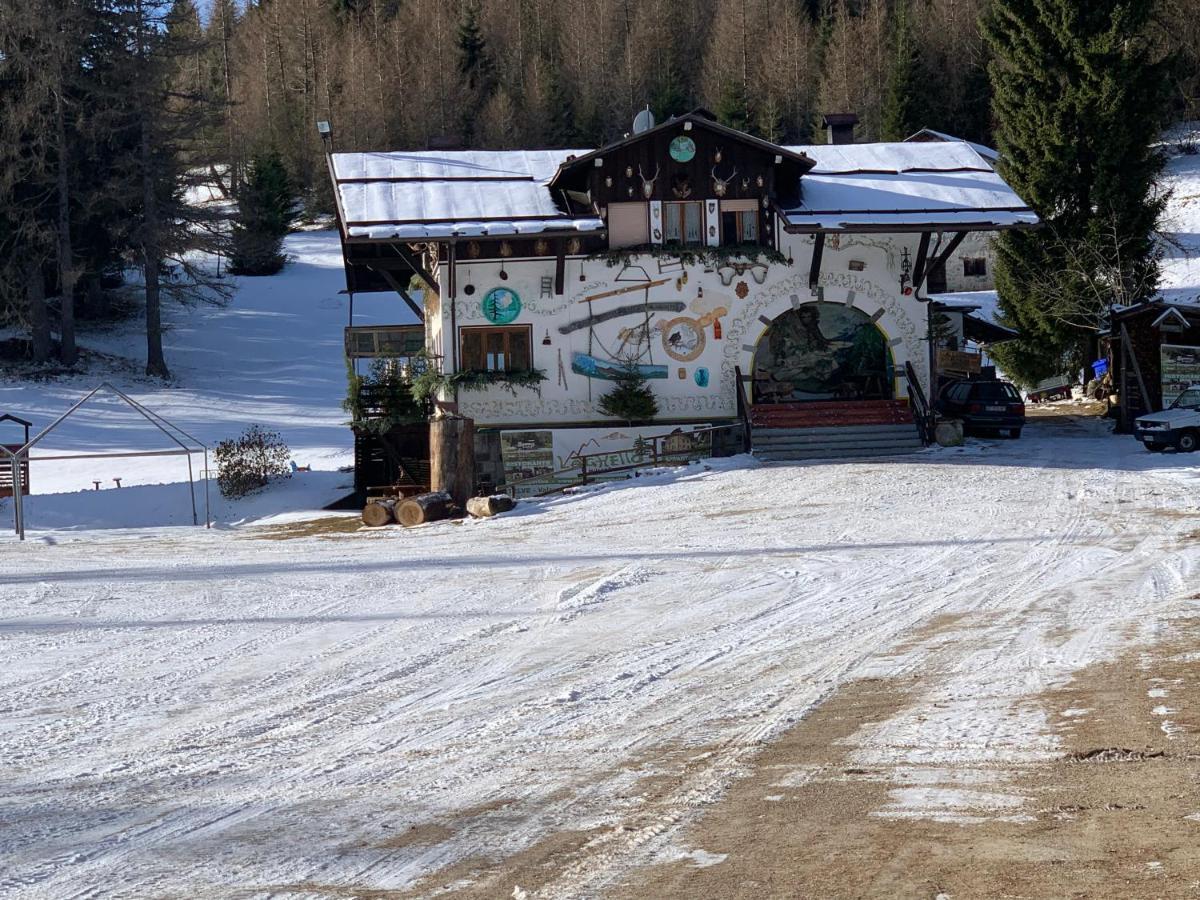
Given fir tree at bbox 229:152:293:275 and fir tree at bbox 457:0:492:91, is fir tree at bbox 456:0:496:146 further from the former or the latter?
fir tree at bbox 229:152:293:275

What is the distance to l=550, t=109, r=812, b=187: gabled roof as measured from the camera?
28.7 meters

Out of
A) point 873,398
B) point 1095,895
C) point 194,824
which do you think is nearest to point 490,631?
point 194,824

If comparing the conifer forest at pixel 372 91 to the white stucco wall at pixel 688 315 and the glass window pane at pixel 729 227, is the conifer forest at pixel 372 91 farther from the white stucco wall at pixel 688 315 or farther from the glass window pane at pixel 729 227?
the glass window pane at pixel 729 227

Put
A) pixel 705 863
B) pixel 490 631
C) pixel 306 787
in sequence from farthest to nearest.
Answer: pixel 490 631
pixel 306 787
pixel 705 863

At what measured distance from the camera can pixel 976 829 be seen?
662cm

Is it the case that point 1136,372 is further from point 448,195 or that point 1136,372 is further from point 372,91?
point 372,91

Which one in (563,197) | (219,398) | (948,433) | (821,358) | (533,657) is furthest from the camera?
(219,398)

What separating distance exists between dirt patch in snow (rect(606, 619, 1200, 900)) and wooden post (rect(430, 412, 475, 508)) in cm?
1667

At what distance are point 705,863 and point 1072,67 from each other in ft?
118

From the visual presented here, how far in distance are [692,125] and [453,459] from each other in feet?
31.1

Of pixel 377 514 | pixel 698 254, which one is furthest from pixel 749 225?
pixel 377 514

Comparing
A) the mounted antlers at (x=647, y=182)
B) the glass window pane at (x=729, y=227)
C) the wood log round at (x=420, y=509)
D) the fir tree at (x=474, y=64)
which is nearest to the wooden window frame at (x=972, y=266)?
the fir tree at (x=474, y=64)

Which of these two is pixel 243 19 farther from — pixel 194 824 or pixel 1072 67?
pixel 194 824

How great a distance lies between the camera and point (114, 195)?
1905 inches
